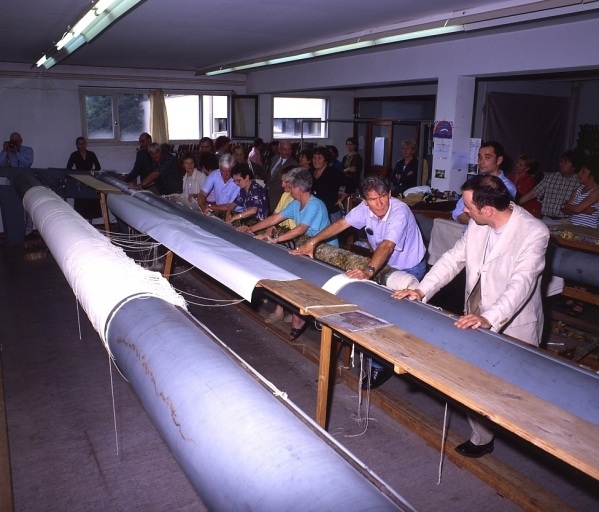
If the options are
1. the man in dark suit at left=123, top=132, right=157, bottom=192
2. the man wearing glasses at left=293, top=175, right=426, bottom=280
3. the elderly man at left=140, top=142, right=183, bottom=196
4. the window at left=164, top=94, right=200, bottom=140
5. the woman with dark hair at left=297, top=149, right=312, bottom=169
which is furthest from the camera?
the window at left=164, top=94, right=200, bottom=140

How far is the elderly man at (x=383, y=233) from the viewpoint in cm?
323

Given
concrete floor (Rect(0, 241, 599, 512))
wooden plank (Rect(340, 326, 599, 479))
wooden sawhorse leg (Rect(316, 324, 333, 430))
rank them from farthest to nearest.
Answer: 1. concrete floor (Rect(0, 241, 599, 512))
2. wooden sawhorse leg (Rect(316, 324, 333, 430))
3. wooden plank (Rect(340, 326, 599, 479))

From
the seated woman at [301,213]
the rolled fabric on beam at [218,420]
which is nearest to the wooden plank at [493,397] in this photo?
the rolled fabric on beam at [218,420]

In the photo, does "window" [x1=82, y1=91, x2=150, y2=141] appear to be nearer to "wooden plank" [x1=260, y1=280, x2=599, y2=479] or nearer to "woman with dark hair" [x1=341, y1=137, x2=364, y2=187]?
"woman with dark hair" [x1=341, y1=137, x2=364, y2=187]

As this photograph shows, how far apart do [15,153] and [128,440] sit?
670 centimetres

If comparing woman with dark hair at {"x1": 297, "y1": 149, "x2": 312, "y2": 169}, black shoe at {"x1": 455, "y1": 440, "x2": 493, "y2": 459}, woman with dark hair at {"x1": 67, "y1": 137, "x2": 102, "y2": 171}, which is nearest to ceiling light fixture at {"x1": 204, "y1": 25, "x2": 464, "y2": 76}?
woman with dark hair at {"x1": 297, "y1": 149, "x2": 312, "y2": 169}

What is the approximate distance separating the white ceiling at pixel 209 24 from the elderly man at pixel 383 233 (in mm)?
2217

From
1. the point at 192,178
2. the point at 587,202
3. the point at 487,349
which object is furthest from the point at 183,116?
the point at 487,349

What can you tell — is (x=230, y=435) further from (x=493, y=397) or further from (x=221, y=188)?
(x=221, y=188)

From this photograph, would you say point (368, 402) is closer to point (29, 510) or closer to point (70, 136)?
point (29, 510)

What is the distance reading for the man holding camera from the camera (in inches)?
320

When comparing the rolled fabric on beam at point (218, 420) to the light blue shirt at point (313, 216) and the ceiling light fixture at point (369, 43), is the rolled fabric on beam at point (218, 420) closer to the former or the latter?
the light blue shirt at point (313, 216)

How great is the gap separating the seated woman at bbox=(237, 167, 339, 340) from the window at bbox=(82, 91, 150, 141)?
662 cm

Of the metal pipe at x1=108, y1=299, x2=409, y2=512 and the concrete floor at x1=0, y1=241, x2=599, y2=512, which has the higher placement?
the metal pipe at x1=108, y1=299, x2=409, y2=512
